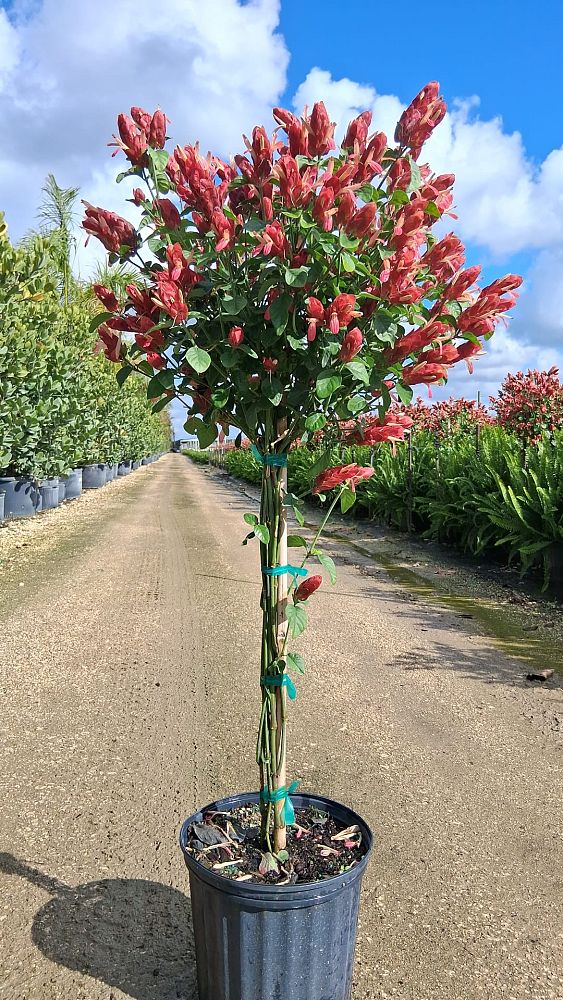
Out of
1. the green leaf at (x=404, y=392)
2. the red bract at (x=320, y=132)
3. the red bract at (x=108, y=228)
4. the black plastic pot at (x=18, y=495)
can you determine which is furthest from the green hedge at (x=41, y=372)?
A: the green leaf at (x=404, y=392)

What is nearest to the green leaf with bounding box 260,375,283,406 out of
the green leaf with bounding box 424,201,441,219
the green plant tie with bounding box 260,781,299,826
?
the green leaf with bounding box 424,201,441,219

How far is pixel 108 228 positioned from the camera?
1.74 metres

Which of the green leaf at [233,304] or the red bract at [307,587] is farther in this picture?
the red bract at [307,587]

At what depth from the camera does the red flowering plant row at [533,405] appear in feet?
28.7

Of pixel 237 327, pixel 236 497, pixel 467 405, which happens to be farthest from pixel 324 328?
pixel 236 497

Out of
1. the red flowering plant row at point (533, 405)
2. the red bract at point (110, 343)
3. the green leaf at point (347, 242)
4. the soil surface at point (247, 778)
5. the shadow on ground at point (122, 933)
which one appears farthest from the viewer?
the red flowering plant row at point (533, 405)

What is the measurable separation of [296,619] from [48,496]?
13.2m

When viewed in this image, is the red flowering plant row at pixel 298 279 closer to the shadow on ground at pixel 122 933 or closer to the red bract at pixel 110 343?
the red bract at pixel 110 343

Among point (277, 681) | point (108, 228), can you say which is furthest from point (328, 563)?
point (108, 228)

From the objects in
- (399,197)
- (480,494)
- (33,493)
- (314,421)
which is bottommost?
(33,493)

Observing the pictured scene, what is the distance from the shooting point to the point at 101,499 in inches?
711

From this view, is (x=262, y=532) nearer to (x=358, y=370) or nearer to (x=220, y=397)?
(x=220, y=397)

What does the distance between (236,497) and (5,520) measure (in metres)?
9.89

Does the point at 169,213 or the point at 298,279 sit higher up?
the point at 169,213
